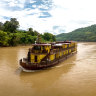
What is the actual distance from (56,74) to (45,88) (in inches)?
196

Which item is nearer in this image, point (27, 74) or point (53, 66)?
point (27, 74)

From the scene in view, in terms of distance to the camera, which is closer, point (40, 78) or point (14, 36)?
point (40, 78)

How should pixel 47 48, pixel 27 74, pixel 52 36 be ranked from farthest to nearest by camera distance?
pixel 52 36 < pixel 47 48 < pixel 27 74

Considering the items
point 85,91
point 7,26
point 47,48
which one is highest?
point 7,26

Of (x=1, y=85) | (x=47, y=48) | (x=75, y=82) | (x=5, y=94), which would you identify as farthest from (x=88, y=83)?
(x=1, y=85)

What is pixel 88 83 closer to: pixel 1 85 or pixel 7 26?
pixel 1 85

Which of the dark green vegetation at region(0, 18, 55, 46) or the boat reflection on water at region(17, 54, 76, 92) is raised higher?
the dark green vegetation at region(0, 18, 55, 46)

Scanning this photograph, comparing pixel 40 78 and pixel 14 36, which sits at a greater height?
pixel 14 36

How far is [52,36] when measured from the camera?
321 feet

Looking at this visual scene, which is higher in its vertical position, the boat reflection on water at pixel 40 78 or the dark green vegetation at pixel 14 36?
the dark green vegetation at pixel 14 36

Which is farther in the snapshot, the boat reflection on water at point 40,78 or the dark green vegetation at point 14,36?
the dark green vegetation at point 14,36

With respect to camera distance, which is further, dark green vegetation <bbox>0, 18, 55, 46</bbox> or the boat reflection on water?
dark green vegetation <bbox>0, 18, 55, 46</bbox>

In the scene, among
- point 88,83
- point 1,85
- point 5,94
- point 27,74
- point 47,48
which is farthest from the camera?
point 47,48

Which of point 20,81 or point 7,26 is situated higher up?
point 7,26
